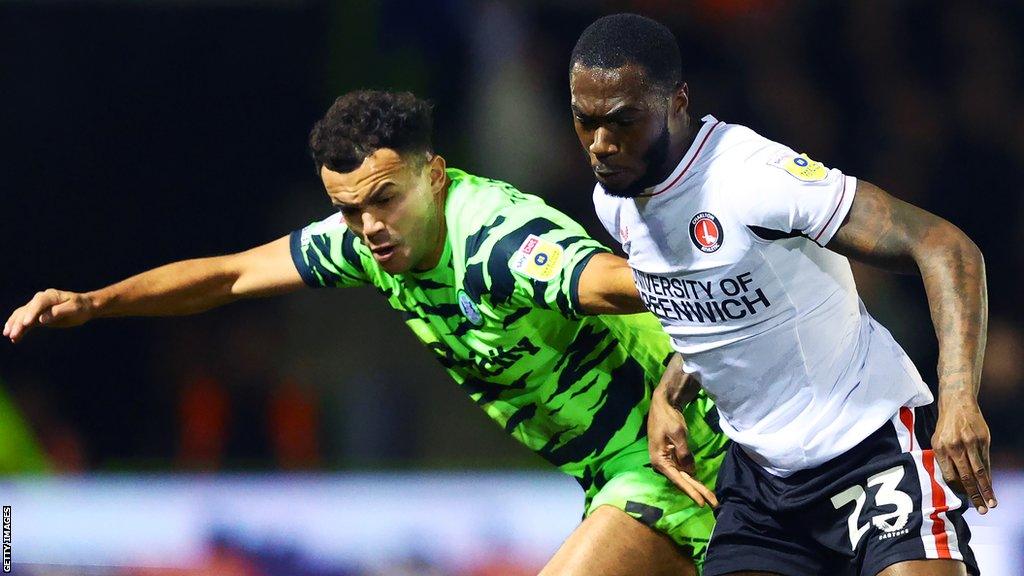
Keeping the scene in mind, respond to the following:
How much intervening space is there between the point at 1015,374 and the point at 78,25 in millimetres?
5251

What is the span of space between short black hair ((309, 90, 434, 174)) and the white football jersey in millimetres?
876

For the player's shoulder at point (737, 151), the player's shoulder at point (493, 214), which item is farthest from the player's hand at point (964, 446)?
the player's shoulder at point (493, 214)

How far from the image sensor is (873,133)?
7.02 m

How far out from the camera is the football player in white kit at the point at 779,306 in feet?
9.36

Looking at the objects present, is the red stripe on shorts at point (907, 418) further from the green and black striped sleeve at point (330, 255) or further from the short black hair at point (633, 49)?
the green and black striped sleeve at point (330, 255)

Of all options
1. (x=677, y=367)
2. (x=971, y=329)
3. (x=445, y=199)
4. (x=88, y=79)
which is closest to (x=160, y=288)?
(x=445, y=199)

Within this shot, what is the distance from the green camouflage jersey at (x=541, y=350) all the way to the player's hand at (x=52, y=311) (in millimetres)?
813

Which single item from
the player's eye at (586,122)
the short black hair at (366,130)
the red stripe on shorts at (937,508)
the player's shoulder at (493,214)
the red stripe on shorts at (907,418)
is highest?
the short black hair at (366,130)

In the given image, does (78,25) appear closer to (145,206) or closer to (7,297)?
(145,206)

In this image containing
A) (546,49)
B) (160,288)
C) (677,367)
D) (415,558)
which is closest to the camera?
(677,367)

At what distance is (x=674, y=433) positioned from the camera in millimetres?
3418

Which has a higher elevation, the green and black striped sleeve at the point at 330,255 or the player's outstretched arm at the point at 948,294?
the green and black striped sleeve at the point at 330,255

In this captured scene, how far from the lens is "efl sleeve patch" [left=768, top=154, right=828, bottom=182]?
2824mm

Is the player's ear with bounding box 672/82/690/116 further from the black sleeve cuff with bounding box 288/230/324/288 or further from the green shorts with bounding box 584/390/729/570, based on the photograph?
the black sleeve cuff with bounding box 288/230/324/288
